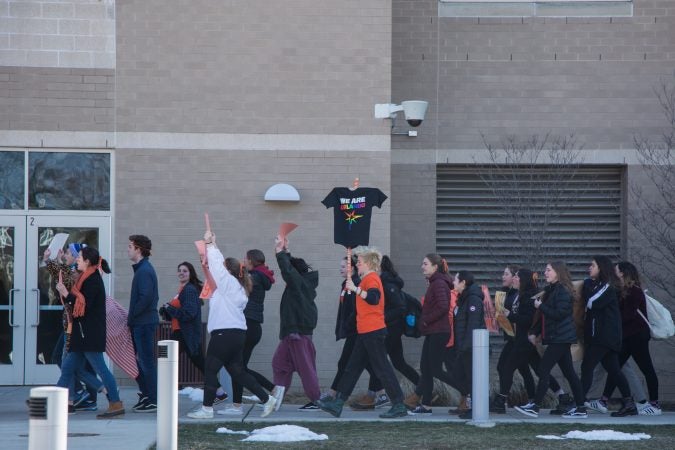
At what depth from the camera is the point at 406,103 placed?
14.9 m

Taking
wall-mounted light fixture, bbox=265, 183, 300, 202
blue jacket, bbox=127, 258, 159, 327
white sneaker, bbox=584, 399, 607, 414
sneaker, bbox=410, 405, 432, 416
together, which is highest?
wall-mounted light fixture, bbox=265, 183, 300, 202

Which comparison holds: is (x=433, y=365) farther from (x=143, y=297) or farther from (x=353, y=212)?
(x=143, y=297)

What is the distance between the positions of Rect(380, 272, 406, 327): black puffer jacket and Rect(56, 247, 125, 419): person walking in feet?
11.1

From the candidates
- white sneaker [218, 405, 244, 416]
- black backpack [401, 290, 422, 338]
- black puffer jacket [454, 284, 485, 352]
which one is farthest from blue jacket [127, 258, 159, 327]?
black puffer jacket [454, 284, 485, 352]

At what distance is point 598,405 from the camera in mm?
13273

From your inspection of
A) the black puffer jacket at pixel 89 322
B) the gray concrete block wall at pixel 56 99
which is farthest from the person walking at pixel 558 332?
the gray concrete block wall at pixel 56 99

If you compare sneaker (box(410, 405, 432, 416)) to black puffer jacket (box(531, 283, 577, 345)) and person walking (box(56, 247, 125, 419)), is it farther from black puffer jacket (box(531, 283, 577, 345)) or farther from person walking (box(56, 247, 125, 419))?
person walking (box(56, 247, 125, 419))

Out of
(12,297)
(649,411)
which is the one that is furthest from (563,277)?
(12,297)

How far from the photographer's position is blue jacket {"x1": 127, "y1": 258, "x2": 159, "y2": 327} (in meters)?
11.8

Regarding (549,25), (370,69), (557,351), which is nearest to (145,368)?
(557,351)

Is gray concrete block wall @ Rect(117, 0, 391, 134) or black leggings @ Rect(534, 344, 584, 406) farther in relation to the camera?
gray concrete block wall @ Rect(117, 0, 391, 134)

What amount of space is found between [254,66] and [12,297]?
4.73 m

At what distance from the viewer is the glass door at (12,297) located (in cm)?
1491

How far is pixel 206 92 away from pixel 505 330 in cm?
549
